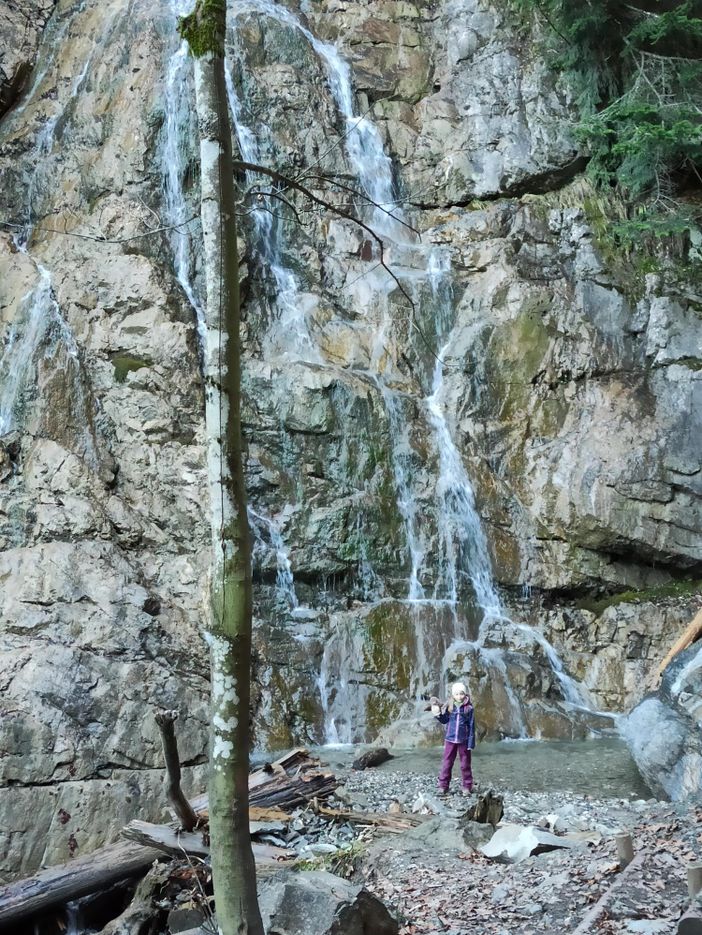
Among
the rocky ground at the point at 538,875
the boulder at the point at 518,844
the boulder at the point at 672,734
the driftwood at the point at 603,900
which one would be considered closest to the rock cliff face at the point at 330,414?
the boulder at the point at 672,734

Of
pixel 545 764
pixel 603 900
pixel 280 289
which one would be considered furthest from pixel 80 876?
pixel 280 289

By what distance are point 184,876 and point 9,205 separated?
1627 cm

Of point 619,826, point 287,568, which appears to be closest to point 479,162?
point 287,568

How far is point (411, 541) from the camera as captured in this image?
Result: 16.3 metres

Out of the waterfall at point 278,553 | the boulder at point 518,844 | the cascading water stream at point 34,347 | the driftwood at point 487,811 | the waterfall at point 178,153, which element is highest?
the waterfall at point 178,153

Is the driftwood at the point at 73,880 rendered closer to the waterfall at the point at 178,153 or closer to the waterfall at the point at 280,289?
the waterfall at the point at 280,289

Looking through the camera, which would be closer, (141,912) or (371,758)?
(141,912)

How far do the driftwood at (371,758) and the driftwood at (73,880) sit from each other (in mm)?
4951

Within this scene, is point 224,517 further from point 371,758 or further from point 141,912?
point 371,758

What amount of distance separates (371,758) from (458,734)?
238 cm

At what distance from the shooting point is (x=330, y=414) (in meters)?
16.6

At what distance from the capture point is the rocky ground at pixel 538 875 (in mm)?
5188

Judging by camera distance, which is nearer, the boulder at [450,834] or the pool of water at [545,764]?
the boulder at [450,834]

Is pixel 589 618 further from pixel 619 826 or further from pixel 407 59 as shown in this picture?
pixel 407 59
